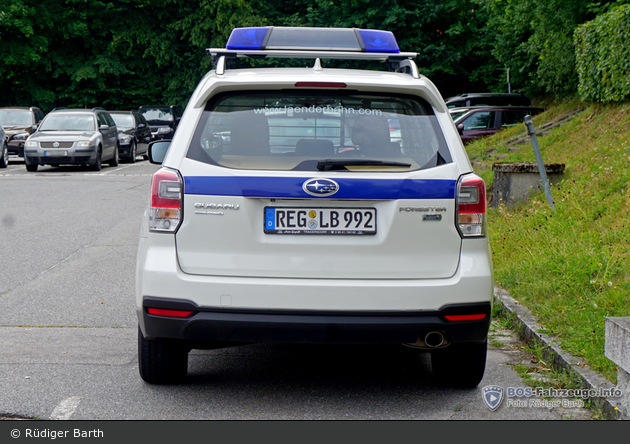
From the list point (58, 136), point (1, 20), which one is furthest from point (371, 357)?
point (1, 20)

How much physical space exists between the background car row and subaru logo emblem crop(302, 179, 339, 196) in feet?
58.2

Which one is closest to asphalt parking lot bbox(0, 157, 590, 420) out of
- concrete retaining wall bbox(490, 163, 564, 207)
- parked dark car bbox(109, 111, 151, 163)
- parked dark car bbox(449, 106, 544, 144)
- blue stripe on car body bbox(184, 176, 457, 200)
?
blue stripe on car body bbox(184, 176, 457, 200)

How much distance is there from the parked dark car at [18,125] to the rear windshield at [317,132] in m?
21.8

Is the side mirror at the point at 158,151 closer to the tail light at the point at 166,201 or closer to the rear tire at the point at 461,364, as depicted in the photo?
the tail light at the point at 166,201

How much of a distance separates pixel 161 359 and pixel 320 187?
4.58 feet

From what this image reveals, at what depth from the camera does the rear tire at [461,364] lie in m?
4.25

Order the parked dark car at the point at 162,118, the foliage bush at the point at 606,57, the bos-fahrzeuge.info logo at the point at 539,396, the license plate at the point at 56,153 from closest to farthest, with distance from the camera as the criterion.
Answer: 1. the bos-fahrzeuge.info logo at the point at 539,396
2. the foliage bush at the point at 606,57
3. the license plate at the point at 56,153
4. the parked dark car at the point at 162,118

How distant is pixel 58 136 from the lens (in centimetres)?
2045

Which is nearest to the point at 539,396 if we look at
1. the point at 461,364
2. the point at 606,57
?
the point at 461,364

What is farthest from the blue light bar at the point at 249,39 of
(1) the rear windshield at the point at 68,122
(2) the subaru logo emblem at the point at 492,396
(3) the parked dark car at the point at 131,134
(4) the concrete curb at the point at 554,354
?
(3) the parked dark car at the point at 131,134

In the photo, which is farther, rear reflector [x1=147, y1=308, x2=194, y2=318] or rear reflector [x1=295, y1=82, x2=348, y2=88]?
rear reflector [x1=295, y1=82, x2=348, y2=88]

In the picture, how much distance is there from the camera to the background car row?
20234mm

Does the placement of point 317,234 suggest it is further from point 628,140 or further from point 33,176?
point 33,176

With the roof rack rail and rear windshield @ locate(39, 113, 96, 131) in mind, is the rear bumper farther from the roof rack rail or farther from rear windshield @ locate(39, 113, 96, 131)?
rear windshield @ locate(39, 113, 96, 131)
